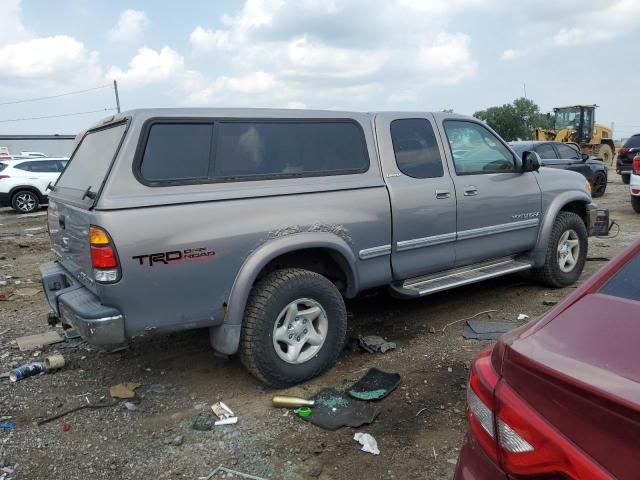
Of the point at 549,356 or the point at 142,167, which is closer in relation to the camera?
the point at 549,356

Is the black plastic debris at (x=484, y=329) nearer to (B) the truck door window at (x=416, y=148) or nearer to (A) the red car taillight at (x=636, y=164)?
(B) the truck door window at (x=416, y=148)

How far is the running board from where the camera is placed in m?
4.41

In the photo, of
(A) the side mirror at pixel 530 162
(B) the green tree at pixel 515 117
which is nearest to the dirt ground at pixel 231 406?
(A) the side mirror at pixel 530 162

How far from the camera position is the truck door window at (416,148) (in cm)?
439

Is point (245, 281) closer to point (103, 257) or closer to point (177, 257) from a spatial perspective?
point (177, 257)

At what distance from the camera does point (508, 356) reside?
1.51 metres

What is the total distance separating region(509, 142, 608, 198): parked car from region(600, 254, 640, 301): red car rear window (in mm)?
10566

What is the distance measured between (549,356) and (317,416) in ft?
7.25

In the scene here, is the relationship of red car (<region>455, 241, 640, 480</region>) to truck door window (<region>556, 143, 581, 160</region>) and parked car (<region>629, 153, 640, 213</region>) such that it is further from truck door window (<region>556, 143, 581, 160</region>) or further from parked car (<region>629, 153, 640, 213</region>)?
truck door window (<region>556, 143, 581, 160</region>)

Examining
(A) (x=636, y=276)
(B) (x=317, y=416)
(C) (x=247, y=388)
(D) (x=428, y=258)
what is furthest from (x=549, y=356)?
(D) (x=428, y=258)

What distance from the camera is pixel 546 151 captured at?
1255cm

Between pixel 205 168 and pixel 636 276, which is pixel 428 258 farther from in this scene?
pixel 636 276

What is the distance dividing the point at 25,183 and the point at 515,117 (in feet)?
216

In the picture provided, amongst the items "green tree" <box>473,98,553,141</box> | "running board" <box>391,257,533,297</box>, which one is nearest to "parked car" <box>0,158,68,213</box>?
"running board" <box>391,257,533,297</box>
